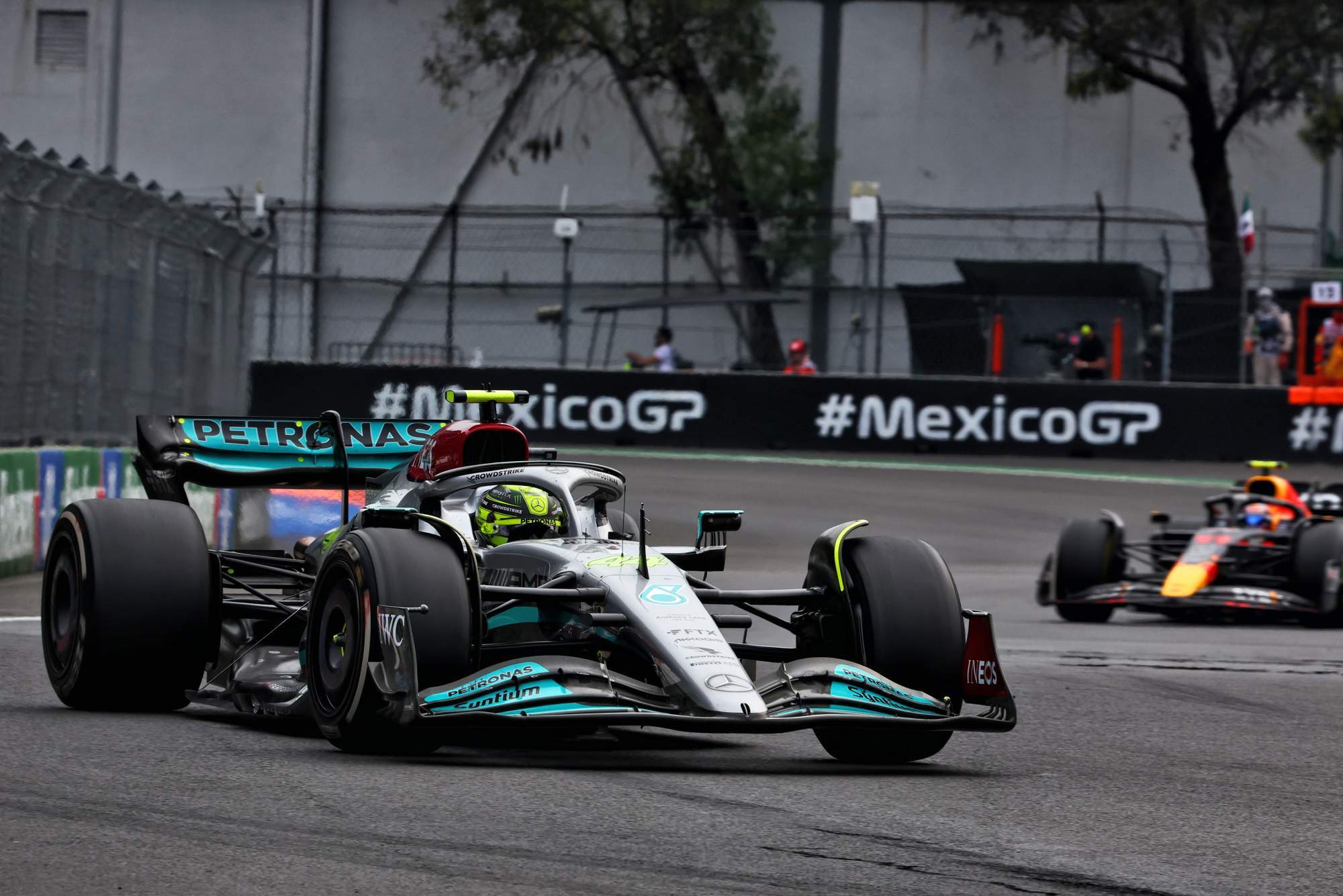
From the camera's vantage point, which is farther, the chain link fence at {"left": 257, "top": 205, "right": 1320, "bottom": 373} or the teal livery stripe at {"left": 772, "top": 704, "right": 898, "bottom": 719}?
the chain link fence at {"left": 257, "top": 205, "right": 1320, "bottom": 373}

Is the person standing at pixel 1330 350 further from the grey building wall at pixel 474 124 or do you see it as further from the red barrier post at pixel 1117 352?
the grey building wall at pixel 474 124

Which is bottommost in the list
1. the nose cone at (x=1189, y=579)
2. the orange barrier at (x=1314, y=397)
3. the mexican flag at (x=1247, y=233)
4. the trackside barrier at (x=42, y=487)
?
the nose cone at (x=1189, y=579)

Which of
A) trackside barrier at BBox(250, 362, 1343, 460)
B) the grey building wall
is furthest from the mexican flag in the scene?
the grey building wall

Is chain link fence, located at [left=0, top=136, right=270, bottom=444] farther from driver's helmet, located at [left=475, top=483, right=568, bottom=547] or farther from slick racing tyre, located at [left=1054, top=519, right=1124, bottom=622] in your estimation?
slick racing tyre, located at [left=1054, top=519, right=1124, bottom=622]

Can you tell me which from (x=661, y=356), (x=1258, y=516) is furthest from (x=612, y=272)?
(x=1258, y=516)

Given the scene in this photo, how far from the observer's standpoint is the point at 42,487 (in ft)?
46.6

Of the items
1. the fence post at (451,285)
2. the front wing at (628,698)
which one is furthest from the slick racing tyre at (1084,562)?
the fence post at (451,285)

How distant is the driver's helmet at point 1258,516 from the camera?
50.2 ft

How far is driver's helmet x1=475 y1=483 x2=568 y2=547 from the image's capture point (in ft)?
26.5

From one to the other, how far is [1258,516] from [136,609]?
32.1 feet

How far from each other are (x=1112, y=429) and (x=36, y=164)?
13.3 meters

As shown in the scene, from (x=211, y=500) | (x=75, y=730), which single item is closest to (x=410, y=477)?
(x=75, y=730)

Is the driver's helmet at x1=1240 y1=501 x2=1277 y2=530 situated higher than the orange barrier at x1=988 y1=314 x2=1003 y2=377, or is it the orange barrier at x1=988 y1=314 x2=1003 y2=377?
the orange barrier at x1=988 y1=314 x2=1003 y2=377

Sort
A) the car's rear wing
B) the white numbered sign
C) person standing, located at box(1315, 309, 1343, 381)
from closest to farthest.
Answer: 1. the car's rear wing
2. person standing, located at box(1315, 309, 1343, 381)
3. the white numbered sign
